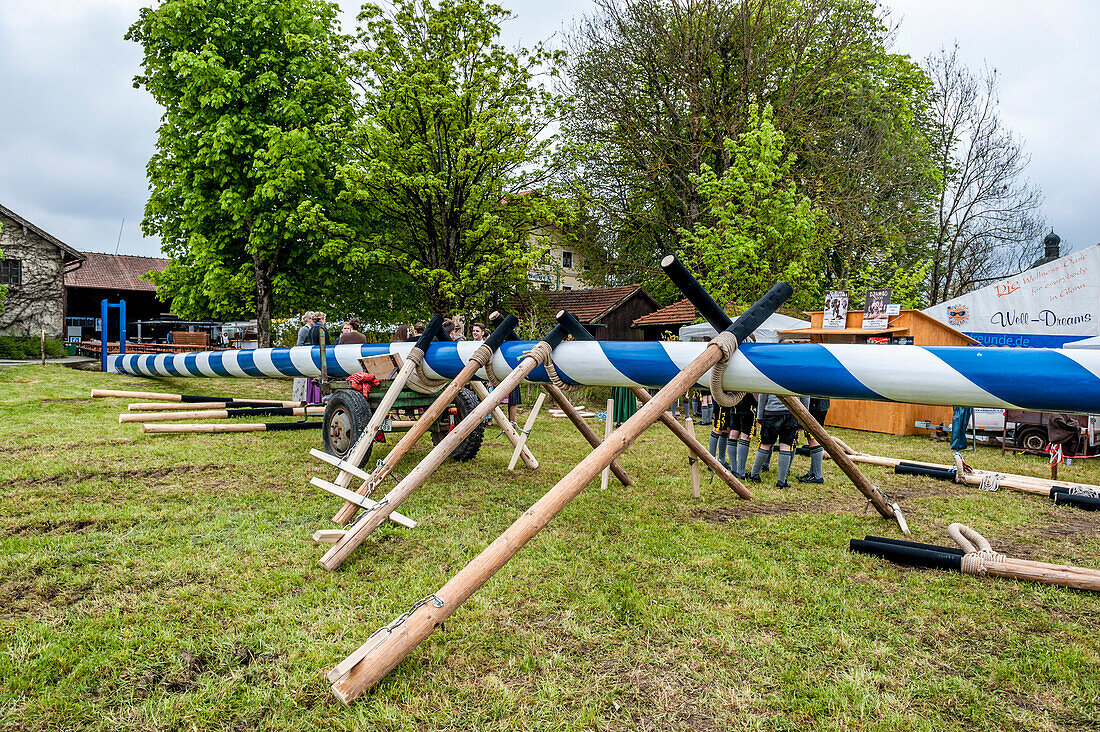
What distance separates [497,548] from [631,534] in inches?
91.0

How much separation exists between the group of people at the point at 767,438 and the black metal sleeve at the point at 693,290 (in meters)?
3.18

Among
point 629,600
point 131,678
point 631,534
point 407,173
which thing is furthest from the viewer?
point 407,173

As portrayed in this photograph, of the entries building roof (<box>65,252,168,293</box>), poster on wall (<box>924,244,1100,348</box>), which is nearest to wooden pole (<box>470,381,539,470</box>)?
poster on wall (<box>924,244,1100,348</box>)

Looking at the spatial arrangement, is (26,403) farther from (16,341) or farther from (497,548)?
(16,341)

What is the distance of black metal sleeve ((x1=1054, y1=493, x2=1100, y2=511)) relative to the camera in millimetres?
6043

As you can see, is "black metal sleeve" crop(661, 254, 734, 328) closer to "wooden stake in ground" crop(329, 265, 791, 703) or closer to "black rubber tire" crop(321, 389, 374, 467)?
"wooden stake in ground" crop(329, 265, 791, 703)

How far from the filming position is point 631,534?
4797mm

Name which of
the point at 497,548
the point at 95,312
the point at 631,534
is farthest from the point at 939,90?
the point at 95,312

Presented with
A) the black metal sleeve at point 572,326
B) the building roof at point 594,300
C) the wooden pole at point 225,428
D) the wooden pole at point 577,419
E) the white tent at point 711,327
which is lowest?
the wooden pole at point 225,428

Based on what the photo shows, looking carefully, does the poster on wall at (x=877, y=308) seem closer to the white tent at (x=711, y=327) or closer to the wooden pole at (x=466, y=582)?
the white tent at (x=711, y=327)

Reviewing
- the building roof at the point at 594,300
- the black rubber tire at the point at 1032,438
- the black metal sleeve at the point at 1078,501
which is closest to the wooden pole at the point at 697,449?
the black metal sleeve at the point at 1078,501

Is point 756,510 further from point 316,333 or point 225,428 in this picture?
point 316,333

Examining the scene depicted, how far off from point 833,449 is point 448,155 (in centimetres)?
1656

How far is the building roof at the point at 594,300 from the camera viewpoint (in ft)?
105
